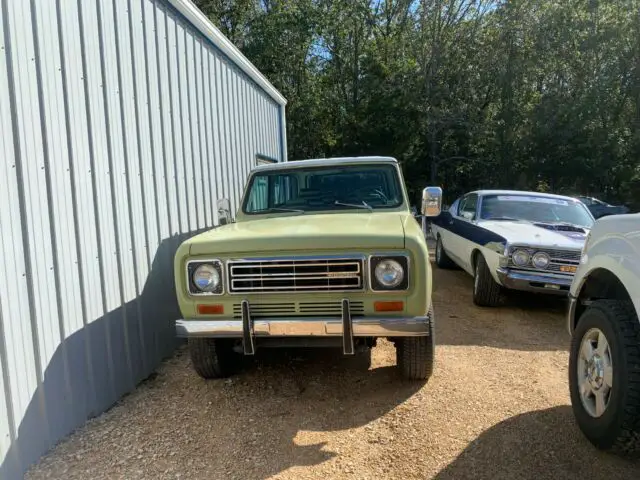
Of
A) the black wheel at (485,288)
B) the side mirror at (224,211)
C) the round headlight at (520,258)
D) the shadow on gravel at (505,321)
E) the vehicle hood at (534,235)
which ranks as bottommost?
the shadow on gravel at (505,321)

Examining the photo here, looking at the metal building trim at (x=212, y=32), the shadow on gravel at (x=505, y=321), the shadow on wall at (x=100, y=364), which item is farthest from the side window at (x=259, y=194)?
the shadow on gravel at (x=505, y=321)

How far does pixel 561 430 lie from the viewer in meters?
3.12

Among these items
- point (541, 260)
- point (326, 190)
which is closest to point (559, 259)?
point (541, 260)

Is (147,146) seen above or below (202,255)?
above

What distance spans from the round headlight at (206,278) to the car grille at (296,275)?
108 mm

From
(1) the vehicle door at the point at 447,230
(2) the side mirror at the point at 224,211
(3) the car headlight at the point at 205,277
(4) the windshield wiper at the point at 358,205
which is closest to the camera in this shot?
(3) the car headlight at the point at 205,277

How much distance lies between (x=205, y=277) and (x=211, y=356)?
0.81 m

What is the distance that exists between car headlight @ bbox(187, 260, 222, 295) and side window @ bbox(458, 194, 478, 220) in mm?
4812

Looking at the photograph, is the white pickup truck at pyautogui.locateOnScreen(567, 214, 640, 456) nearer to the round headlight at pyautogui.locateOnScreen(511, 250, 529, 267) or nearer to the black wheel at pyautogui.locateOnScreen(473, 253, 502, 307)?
the round headlight at pyautogui.locateOnScreen(511, 250, 529, 267)

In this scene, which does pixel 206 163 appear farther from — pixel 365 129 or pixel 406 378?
pixel 365 129

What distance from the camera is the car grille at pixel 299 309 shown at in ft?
10.9

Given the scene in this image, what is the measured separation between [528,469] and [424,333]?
97 centimetres

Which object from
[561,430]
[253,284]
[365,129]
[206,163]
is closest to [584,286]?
[561,430]

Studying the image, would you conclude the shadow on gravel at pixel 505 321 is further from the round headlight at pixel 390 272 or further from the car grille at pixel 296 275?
the car grille at pixel 296 275
